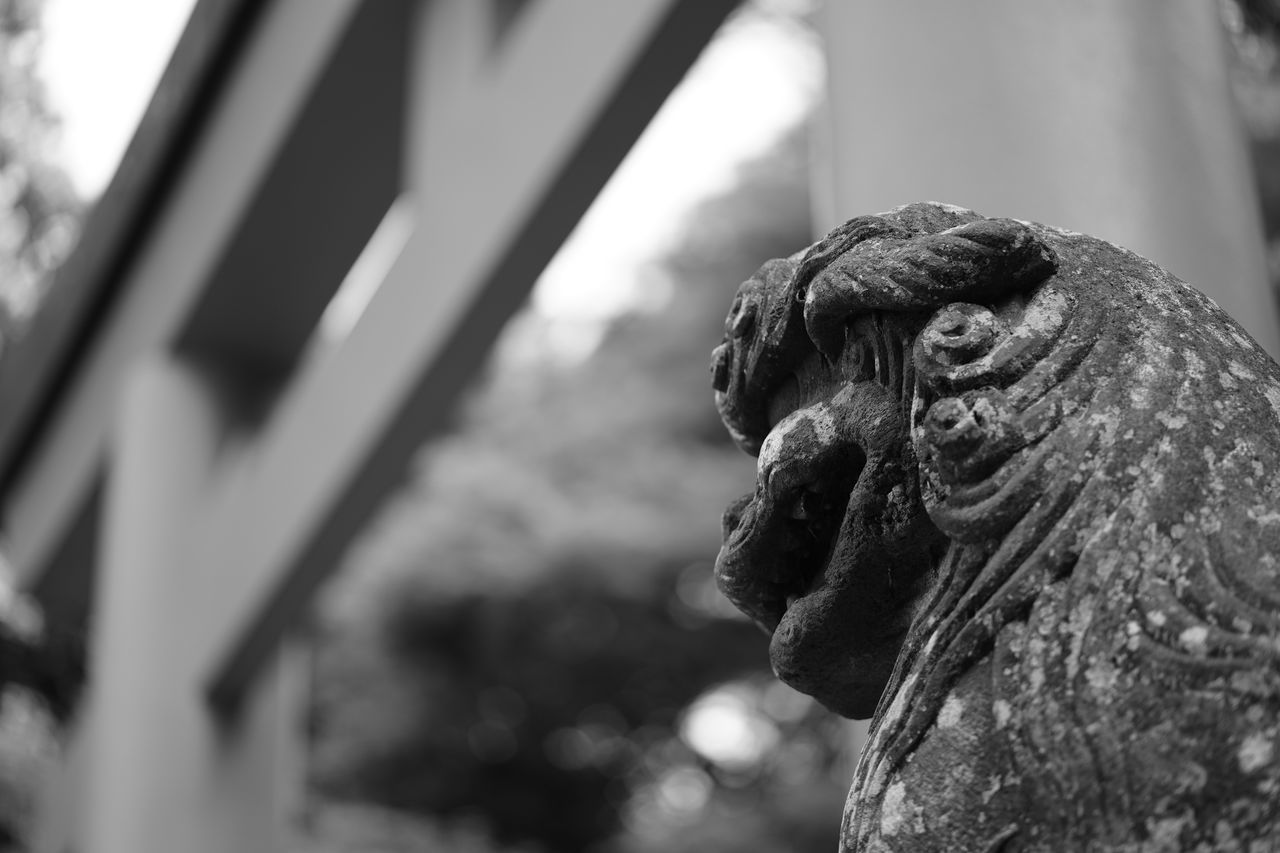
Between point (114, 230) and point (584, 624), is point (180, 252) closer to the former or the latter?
point (114, 230)

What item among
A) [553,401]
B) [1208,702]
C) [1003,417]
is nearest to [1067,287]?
[1003,417]

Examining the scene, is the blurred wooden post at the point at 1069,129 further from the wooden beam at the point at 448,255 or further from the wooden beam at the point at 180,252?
the wooden beam at the point at 180,252

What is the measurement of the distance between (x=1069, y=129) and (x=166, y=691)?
2.18 metres

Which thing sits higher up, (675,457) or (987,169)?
(675,457)

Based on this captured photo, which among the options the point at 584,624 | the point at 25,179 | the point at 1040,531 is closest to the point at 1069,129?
the point at 1040,531

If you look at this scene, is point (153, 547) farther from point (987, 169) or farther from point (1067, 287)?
point (1067, 287)

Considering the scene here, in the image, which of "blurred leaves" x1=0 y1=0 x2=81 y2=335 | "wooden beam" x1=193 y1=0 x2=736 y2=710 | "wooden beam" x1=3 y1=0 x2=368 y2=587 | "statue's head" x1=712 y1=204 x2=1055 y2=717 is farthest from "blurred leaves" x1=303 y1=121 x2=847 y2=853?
"statue's head" x1=712 y1=204 x2=1055 y2=717

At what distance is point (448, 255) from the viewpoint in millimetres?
2123

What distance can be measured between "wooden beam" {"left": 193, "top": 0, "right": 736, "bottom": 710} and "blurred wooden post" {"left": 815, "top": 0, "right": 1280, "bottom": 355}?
0.49 meters

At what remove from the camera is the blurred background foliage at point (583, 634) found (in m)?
6.30

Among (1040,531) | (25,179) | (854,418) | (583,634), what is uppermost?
(25,179)

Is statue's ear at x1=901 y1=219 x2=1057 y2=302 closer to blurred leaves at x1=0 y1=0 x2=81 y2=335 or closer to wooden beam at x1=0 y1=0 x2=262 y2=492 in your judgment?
wooden beam at x1=0 y1=0 x2=262 y2=492

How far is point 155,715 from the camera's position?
2.85 metres

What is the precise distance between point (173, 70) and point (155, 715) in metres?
1.19
